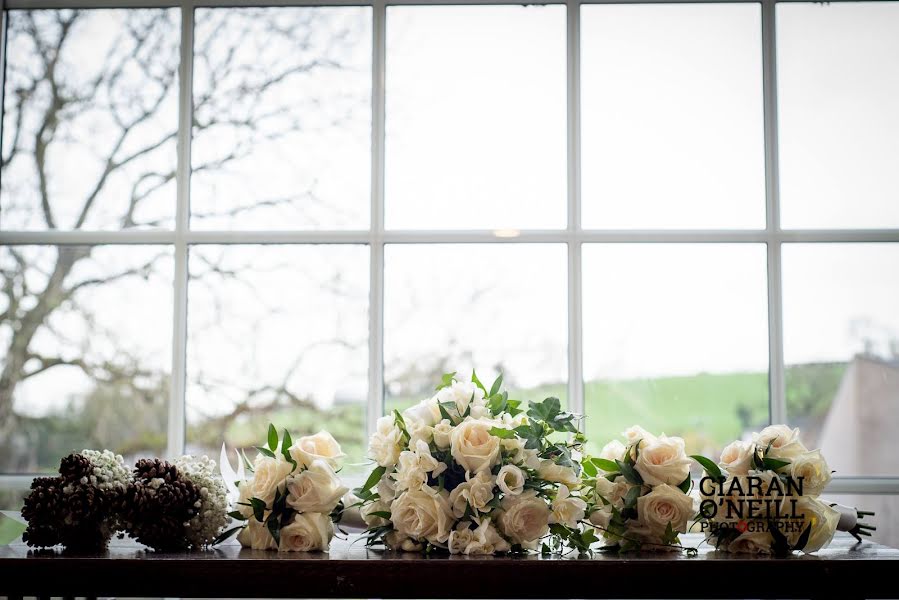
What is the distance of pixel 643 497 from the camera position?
1.74 metres

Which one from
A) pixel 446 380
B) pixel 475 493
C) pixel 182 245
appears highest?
pixel 182 245

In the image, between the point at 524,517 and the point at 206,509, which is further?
the point at 206,509

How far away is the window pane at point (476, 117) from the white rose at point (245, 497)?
1167mm

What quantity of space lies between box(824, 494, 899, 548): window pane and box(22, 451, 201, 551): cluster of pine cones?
1.90 meters

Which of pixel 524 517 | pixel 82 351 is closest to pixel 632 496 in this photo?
pixel 524 517

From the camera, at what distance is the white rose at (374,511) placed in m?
1.76

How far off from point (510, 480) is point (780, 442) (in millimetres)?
576

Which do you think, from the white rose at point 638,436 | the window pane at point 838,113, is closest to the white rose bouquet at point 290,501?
the white rose at point 638,436

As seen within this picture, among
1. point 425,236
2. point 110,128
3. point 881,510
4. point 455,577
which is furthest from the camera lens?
point 110,128

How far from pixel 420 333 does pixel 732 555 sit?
1262 millimetres

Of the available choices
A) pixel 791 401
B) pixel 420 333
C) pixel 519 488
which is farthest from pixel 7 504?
pixel 791 401

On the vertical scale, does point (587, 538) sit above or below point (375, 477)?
below

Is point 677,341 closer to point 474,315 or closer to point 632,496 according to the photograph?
point 474,315

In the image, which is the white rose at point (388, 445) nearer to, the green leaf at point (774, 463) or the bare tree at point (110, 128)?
the green leaf at point (774, 463)
